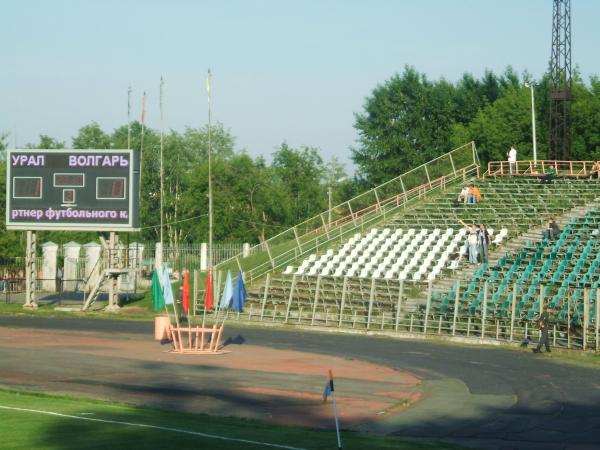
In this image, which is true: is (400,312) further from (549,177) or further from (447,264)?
(549,177)

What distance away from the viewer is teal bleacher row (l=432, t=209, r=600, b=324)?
35.8 meters

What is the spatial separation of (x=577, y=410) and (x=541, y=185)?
113 feet

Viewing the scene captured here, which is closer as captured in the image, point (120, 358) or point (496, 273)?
point (120, 358)

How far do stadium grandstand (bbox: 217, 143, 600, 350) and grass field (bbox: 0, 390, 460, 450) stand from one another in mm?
17265

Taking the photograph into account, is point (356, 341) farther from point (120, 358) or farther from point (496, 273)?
point (120, 358)

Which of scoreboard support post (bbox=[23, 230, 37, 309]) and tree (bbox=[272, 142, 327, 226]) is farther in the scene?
tree (bbox=[272, 142, 327, 226])

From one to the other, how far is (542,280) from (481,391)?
15115 millimetres

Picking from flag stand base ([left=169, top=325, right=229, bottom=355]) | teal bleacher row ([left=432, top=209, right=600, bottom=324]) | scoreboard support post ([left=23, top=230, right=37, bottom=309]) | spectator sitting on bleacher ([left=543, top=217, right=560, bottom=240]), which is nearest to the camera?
flag stand base ([left=169, top=325, right=229, bottom=355])

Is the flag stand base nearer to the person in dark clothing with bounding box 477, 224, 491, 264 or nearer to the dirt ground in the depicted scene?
the dirt ground

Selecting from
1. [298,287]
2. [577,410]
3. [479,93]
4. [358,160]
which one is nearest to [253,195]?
[358,160]

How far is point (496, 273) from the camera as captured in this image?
4191cm

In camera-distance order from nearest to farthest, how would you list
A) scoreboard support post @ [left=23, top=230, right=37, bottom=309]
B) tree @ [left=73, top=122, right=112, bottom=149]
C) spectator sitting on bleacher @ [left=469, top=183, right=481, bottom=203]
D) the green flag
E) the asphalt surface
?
the asphalt surface, the green flag, scoreboard support post @ [left=23, top=230, right=37, bottom=309], spectator sitting on bleacher @ [left=469, top=183, right=481, bottom=203], tree @ [left=73, top=122, right=112, bottom=149]

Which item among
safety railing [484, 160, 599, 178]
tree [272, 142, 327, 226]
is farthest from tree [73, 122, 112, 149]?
safety railing [484, 160, 599, 178]

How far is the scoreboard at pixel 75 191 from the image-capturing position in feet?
158
